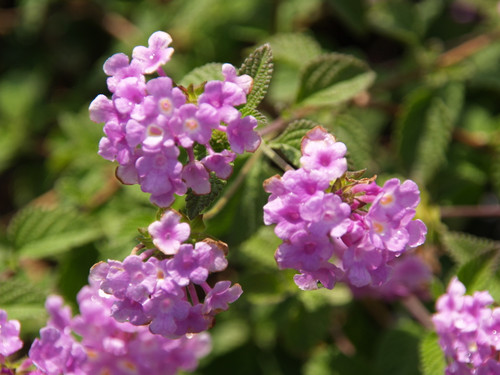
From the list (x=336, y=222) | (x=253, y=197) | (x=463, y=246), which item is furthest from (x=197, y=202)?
(x=463, y=246)

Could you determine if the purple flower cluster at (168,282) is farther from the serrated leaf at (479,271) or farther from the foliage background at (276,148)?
the serrated leaf at (479,271)

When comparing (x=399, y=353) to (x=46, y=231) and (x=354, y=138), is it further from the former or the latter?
(x=46, y=231)

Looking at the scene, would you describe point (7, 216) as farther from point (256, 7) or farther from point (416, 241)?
point (416, 241)

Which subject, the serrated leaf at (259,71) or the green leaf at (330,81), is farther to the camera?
the green leaf at (330,81)

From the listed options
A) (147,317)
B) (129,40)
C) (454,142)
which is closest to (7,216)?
(129,40)

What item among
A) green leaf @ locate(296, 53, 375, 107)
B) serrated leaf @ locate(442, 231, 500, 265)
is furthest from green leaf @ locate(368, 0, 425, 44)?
serrated leaf @ locate(442, 231, 500, 265)

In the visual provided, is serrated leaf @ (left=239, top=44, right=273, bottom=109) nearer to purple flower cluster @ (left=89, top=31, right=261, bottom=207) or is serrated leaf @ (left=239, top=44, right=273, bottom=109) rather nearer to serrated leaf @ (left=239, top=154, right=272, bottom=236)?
purple flower cluster @ (left=89, top=31, right=261, bottom=207)

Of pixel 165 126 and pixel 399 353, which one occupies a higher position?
pixel 165 126

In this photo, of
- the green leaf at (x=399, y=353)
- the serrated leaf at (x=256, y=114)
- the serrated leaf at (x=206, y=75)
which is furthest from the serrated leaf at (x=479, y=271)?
the serrated leaf at (x=206, y=75)
